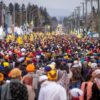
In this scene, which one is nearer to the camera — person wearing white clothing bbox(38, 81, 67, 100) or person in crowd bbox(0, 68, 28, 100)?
person in crowd bbox(0, 68, 28, 100)

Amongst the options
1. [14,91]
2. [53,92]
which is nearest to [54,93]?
[53,92]

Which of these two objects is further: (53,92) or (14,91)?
(53,92)

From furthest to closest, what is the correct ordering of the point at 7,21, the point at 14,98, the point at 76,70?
the point at 7,21 < the point at 76,70 < the point at 14,98

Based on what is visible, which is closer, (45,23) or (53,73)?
(53,73)

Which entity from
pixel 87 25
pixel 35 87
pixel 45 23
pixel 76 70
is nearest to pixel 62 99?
pixel 35 87

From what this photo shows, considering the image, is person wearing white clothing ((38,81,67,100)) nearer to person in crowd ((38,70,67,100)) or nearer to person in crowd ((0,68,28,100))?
person in crowd ((38,70,67,100))

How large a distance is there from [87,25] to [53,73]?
8766 cm

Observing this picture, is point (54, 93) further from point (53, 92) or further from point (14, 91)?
point (14, 91)

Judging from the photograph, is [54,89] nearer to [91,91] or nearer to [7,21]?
[91,91]

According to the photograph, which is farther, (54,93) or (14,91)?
(54,93)

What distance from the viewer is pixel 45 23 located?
172375mm

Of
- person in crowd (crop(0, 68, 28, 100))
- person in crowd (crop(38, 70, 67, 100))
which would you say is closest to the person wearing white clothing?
person in crowd (crop(38, 70, 67, 100))

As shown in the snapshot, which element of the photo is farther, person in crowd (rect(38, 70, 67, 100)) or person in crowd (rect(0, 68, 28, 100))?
person in crowd (rect(38, 70, 67, 100))

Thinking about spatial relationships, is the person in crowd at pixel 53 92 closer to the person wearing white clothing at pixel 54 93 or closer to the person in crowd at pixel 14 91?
the person wearing white clothing at pixel 54 93
